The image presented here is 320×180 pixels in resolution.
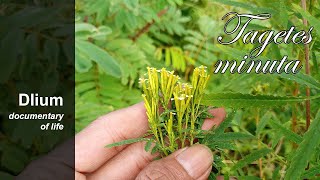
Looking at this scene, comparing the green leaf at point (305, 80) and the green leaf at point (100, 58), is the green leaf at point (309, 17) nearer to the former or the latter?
the green leaf at point (305, 80)

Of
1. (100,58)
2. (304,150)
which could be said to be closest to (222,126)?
(304,150)

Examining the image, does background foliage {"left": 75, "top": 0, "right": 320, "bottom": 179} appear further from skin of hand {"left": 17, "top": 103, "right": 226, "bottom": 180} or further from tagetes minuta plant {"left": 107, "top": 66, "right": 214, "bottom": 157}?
skin of hand {"left": 17, "top": 103, "right": 226, "bottom": 180}

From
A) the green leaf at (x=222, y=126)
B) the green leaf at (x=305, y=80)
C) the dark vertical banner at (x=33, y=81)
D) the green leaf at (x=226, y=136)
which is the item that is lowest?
the dark vertical banner at (x=33, y=81)

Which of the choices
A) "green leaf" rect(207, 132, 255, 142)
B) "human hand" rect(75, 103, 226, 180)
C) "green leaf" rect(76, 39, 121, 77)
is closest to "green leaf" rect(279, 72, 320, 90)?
"green leaf" rect(207, 132, 255, 142)

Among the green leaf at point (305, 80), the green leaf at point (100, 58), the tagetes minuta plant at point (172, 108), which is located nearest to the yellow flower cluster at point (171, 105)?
the tagetes minuta plant at point (172, 108)

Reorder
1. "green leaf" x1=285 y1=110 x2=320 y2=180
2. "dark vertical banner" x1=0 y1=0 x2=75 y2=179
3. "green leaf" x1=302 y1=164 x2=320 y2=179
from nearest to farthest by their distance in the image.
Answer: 1. "green leaf" x1=285 y1=110 x2=320 y2=180
2. "green leaf" x1=302 y1=164 x2=320 y2=179
3. "dark vertical banner" x1=0 y1=0 x2=75 y2=179

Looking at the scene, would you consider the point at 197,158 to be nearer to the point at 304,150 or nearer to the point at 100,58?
the point at 304,150

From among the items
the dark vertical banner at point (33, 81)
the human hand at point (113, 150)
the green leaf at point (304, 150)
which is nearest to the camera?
the green leaf at point (304, 150)
